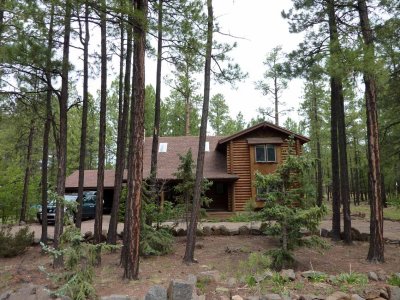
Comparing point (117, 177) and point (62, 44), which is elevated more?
point (62, 44)

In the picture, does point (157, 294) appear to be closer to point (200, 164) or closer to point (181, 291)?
point (181, 291)

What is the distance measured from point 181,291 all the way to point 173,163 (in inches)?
706

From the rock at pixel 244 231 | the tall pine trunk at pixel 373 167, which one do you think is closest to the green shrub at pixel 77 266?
the tall pine trunk at pixel 373 167

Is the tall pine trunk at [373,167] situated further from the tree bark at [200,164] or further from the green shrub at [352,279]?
the tree bark at [200,164]

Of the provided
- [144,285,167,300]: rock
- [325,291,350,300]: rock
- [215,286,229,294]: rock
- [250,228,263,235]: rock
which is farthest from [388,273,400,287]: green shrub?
[250,228,263,235]: rock

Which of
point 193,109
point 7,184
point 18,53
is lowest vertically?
point 7,184

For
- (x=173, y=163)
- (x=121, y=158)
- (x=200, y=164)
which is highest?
(x=173, y=163)

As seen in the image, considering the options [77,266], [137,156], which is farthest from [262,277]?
[137,156]

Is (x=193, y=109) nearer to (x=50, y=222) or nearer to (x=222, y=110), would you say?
(x=222, y=110)

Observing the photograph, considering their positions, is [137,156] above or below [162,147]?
below

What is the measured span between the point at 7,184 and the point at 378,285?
50.3 ft

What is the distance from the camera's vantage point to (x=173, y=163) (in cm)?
2361

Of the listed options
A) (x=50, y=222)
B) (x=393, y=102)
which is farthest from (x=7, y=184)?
(x=393, y=102)

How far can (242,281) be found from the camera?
22.3 ft
